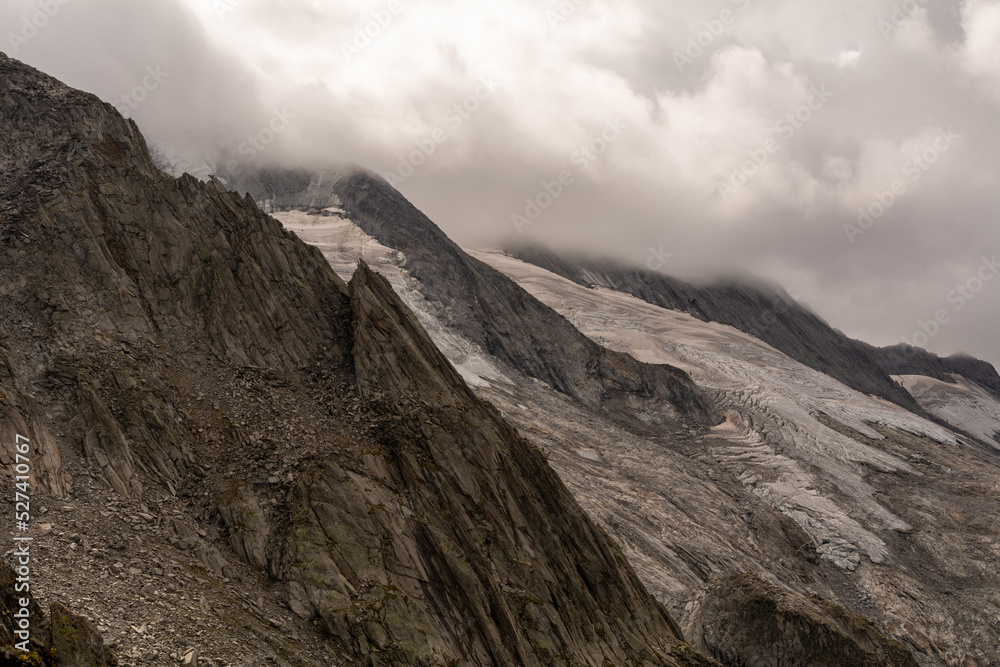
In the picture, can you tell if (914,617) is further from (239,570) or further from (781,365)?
(781,365)

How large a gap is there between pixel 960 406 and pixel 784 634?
17400 centimetres

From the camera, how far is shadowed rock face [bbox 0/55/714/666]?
57.7ft

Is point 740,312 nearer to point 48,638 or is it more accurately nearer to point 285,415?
point 285,415

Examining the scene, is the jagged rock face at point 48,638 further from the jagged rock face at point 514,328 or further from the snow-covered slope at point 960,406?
the snow-covered slope at point 960,406

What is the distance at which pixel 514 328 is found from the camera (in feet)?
253

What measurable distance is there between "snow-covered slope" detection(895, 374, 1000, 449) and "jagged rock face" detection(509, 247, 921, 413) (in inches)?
978

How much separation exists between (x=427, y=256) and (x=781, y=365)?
185 feet

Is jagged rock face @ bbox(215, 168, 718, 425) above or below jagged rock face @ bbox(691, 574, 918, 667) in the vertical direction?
above

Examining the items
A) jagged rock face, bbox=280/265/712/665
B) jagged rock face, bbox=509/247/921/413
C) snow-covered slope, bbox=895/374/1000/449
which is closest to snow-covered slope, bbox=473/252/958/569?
jagged rock face, bbox=509/247/921/413

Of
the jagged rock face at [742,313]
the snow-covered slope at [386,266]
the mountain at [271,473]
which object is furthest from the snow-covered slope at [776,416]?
the snow-covered slope at [386,266]

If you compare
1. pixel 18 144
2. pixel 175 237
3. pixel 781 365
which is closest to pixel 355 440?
pixel 175 237

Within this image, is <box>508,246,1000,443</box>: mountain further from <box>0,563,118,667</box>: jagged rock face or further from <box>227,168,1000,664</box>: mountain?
<box>0,563,118,667</box>: jagged rock face

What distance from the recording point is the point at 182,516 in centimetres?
1725

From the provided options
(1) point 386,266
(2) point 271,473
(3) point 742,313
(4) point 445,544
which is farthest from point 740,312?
(2) point 271,473
